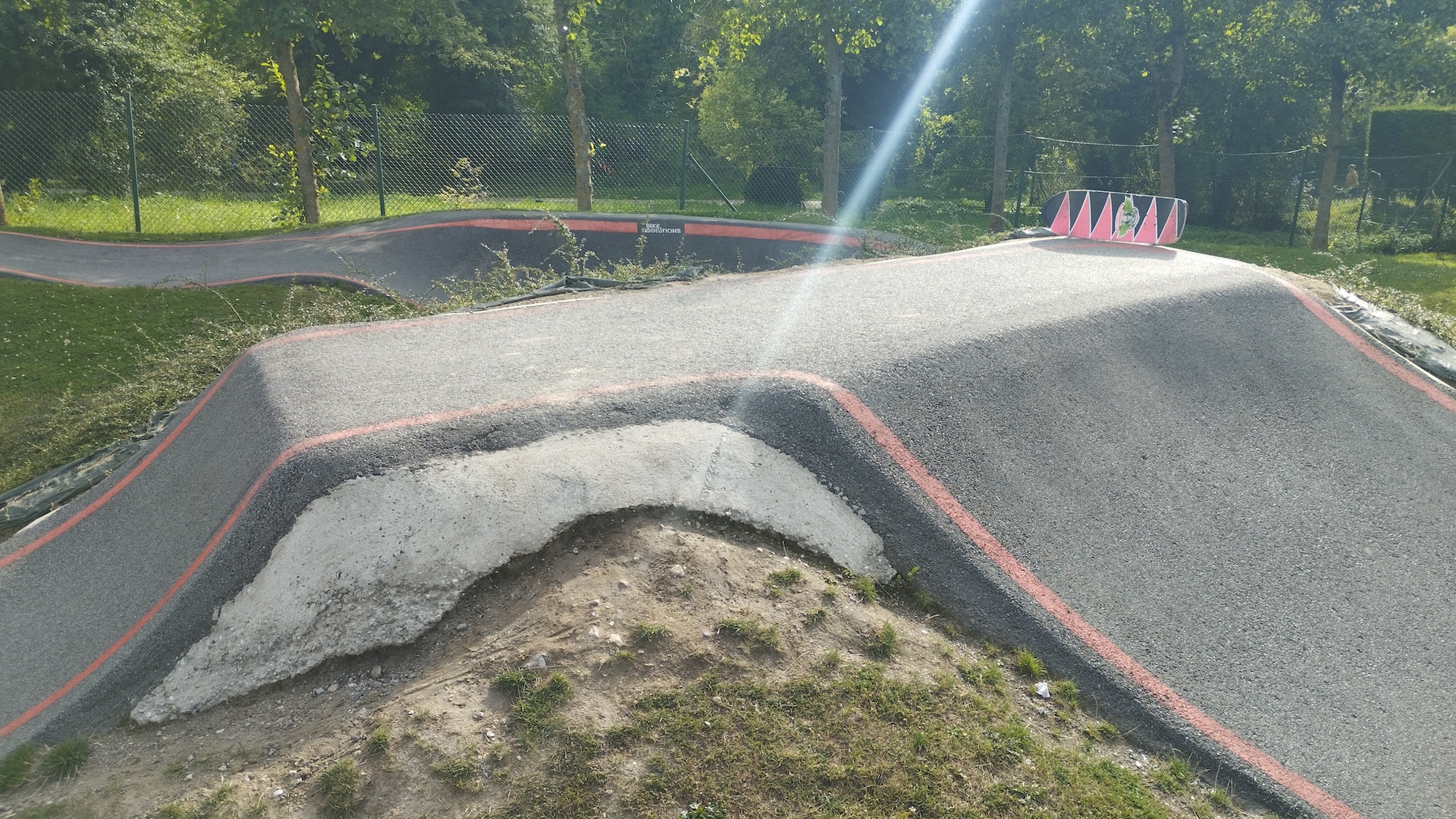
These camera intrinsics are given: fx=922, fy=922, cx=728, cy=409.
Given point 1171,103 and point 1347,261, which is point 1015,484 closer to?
point 1347,261

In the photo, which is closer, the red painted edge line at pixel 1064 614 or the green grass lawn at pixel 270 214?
the red painted edge line at pixel 1064 614

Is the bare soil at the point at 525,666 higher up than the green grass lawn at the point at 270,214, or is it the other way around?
the green grass lawn at the point at 270,214

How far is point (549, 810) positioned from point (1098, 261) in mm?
8921

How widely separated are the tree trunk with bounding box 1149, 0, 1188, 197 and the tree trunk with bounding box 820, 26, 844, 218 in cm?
794

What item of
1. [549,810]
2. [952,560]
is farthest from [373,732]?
[952,560]

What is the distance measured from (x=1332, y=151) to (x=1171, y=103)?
4.24m

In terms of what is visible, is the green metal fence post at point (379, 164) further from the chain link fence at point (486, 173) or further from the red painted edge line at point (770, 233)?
the red painted edge line at point (770, 233)

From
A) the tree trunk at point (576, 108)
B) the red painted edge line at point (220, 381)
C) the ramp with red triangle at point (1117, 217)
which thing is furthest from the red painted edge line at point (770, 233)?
the red painted edge line at point (220, 381)

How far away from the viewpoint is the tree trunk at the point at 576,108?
17094mm

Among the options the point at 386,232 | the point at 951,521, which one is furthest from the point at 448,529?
the point at 386,232

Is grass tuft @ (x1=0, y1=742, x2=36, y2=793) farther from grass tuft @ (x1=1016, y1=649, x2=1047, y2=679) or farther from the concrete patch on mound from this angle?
grass tuft @ (x1=1016, y1=649, x2=1047, y2=679)

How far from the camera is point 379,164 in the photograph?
1823 centimetres

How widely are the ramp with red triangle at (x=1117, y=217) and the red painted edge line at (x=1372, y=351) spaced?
232 cm

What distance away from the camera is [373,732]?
12.4ft
